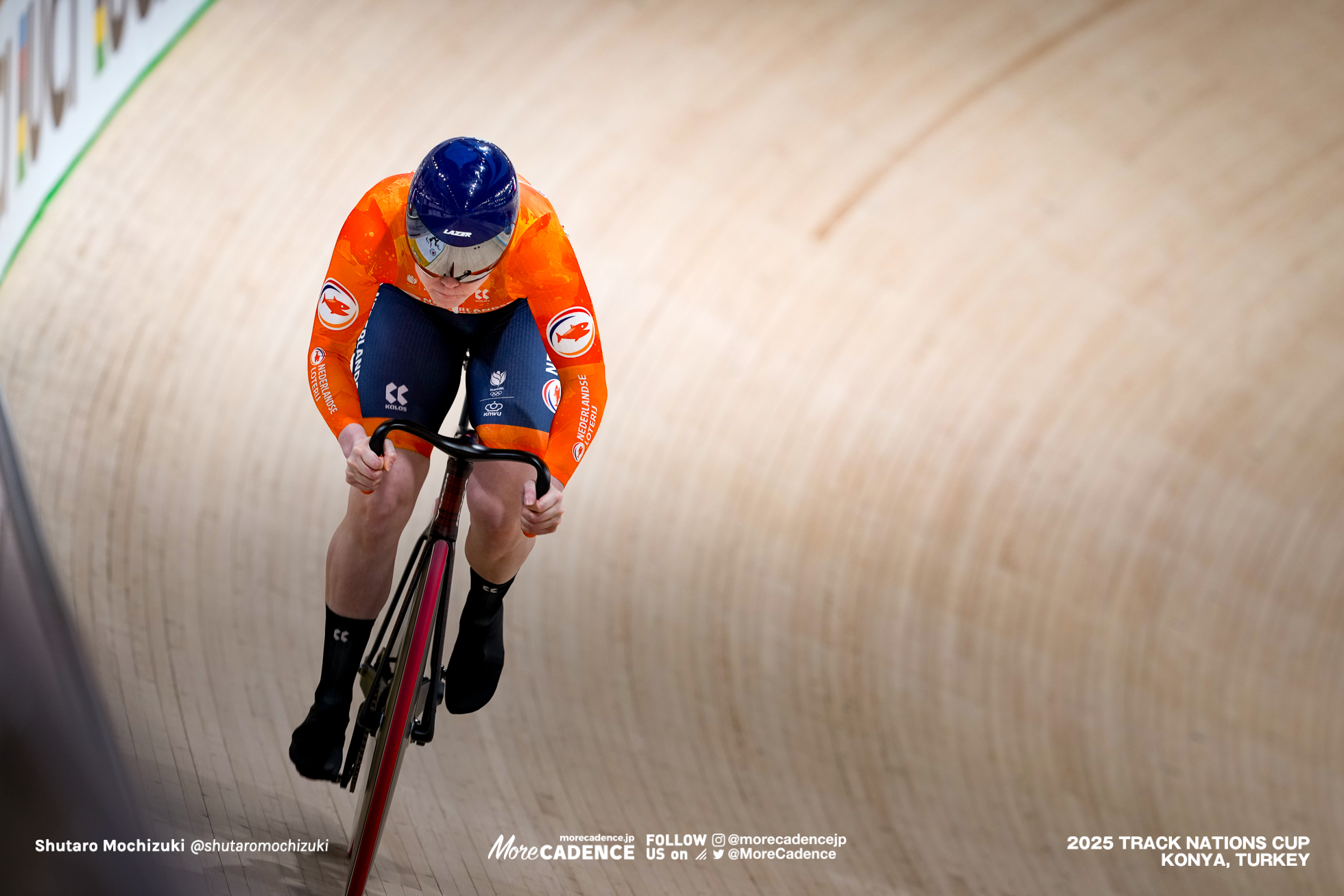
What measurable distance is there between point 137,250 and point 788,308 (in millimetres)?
3049

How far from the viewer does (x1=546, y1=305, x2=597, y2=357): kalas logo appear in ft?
6.64

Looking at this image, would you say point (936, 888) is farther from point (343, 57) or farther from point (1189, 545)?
point (343, 57)

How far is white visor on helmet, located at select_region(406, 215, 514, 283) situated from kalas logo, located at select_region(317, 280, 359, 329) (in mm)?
184

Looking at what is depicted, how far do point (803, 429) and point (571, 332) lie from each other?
10.3 ft

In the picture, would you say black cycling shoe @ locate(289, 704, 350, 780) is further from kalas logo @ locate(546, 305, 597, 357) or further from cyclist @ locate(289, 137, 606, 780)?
kalas logo @ locate(546, 305, 597, 357)

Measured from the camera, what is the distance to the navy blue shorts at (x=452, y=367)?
2.06 metres

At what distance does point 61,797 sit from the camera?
1.86 ft

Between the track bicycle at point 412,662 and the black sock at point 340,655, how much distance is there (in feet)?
0.25

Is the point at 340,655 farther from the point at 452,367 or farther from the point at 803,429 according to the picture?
the point at 803,429

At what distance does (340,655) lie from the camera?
2.12 metres

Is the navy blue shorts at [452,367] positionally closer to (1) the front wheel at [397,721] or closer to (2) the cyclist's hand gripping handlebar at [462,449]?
(2) the cyclist's hand gripping handlebar at [462,449]

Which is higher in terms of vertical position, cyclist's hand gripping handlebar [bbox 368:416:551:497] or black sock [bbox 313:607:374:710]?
cyclist's hand gripping handlebar [bbox 368:416:551:497]

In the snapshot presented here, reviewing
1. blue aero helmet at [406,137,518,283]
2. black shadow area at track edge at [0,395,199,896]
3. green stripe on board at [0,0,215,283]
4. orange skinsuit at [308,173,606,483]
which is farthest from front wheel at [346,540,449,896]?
green stripe on board at [0,0,215,283]

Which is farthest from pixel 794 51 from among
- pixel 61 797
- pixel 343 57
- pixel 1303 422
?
pixel 61 797
